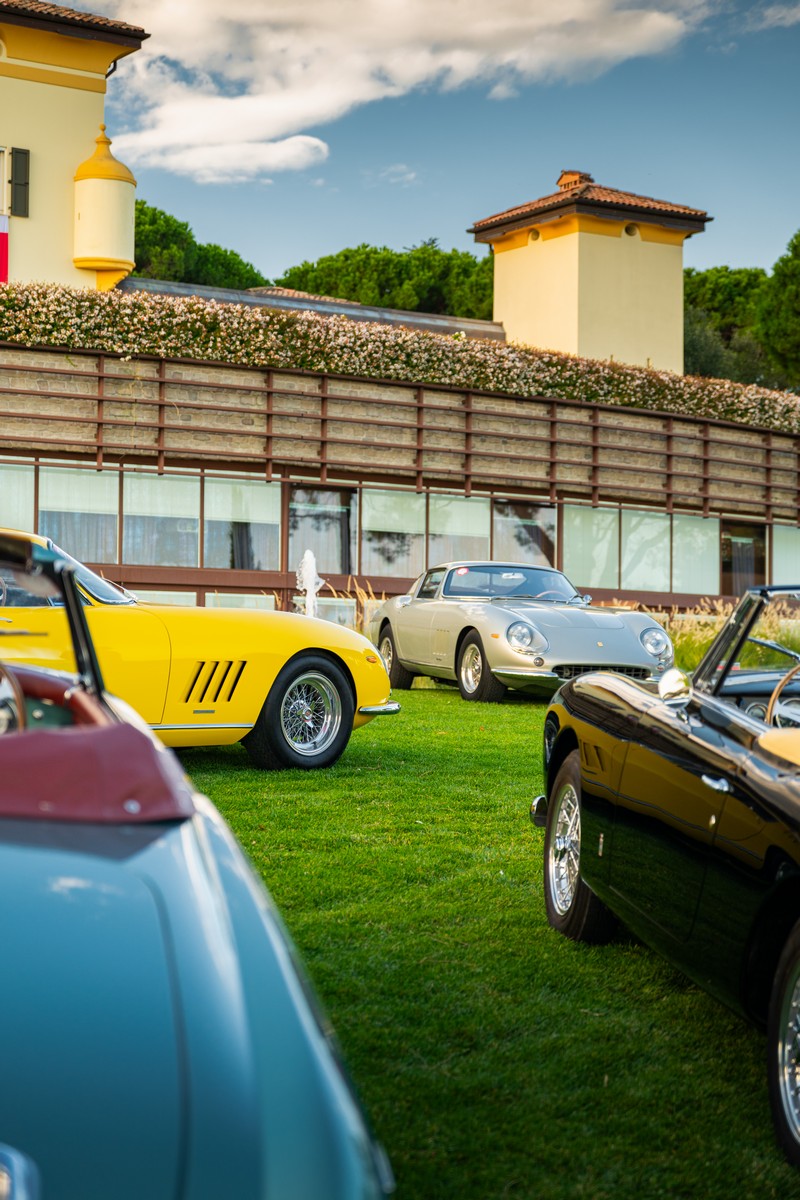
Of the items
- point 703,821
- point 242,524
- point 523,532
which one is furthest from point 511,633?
point 523,532

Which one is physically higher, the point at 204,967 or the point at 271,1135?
the point at 204,967

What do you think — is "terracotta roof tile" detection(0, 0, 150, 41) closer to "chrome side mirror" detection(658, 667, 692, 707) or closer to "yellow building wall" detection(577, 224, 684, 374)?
"yellow building wall" detection(577, 224, 684, 374)

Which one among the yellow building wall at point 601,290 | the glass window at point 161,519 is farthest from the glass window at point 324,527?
Answer: the yellow building wall at point 601,290

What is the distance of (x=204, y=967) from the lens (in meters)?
1.85

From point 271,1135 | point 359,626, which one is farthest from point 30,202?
point 271,1135

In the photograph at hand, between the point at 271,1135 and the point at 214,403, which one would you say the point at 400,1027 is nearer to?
the point at 271,1135

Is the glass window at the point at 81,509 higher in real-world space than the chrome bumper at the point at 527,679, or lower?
higher

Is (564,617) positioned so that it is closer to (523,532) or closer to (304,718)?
(304,718)

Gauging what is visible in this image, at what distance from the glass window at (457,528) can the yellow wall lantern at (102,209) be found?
28.5 feet

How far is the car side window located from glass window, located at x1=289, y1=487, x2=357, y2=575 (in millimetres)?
11635

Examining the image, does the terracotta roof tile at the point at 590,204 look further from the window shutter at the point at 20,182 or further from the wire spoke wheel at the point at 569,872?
the wire spoke wheel at the point at 569,872

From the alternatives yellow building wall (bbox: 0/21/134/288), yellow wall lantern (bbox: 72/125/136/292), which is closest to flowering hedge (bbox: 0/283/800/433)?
yellow wall lantern (bbox: 72/125/136/292)

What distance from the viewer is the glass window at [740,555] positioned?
105 feet

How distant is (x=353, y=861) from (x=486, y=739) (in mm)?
4849
